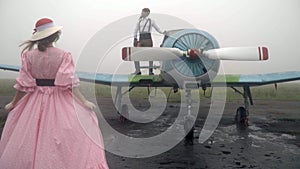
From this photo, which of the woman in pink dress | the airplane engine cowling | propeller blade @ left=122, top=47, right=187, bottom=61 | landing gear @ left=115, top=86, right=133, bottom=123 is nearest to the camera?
the woman in pink dress

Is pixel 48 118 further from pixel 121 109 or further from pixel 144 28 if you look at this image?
pixel 121 109

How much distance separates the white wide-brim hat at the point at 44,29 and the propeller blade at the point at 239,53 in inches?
141

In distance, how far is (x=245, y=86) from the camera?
25.3 feet

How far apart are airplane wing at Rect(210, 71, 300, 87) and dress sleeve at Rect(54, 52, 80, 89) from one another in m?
4.23

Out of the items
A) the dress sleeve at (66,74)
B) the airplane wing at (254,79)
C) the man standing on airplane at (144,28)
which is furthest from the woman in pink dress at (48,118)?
the airplane wing at (254,79)

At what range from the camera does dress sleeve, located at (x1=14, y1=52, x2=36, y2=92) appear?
2.62 m

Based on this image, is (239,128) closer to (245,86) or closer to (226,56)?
(245,86)

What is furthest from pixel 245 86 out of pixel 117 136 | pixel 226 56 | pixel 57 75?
pixel 57 75

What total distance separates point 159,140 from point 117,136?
2.85 ft

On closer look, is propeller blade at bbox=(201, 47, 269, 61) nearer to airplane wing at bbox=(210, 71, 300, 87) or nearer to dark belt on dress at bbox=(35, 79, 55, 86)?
airplane wing at bbox=(210, 71, 300, 87)

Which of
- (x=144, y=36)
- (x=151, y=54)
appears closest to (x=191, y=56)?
(x=151, y=54)

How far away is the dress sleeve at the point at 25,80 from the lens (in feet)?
8.60

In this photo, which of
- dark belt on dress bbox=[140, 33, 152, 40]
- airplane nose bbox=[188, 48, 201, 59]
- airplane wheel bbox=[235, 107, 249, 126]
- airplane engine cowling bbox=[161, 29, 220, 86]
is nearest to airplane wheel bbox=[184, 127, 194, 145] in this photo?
airplane engine cowling bbox=[161, 29, 220, 86]

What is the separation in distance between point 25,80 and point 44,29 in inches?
19.7
